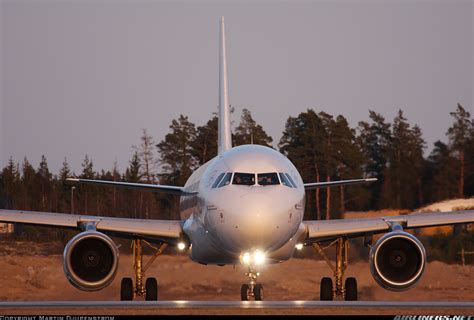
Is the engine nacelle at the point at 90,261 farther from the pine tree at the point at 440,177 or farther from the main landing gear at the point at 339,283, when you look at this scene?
the pine tree at the point at 440,177

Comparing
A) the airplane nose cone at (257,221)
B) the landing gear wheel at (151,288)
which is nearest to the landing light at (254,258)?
the airplane nose cone at (257,221)

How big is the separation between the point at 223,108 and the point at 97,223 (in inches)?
428

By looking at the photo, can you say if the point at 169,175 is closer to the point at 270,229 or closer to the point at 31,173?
the point at 31,173

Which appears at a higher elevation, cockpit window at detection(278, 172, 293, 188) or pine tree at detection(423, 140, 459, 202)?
pine tree at detection(423, 140, 459, 202)

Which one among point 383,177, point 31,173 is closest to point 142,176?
point 31,173

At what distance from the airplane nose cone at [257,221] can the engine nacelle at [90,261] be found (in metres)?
3.62

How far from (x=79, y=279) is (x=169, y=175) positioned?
43069 millimetres

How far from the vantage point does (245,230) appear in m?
23.3

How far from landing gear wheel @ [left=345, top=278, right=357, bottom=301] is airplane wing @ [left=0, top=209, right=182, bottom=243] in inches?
172

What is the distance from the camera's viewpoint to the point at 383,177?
1844 inches

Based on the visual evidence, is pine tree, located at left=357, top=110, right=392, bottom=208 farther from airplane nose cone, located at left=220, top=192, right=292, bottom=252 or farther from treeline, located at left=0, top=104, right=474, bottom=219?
airplane nose cone, located at left=220, top=192, right=292, bottom=252

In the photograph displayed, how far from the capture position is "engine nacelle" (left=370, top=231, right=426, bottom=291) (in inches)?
1038

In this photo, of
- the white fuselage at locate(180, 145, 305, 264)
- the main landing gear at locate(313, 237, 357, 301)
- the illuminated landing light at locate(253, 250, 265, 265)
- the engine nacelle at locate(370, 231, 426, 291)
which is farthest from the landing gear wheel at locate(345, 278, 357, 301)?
the illuminated landing light at locate(253, 250, 265, 265)

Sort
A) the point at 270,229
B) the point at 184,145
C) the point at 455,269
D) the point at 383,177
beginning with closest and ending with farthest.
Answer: the point at 270,229, the point at 455,269, the point at 383,177, the point at 184,145
